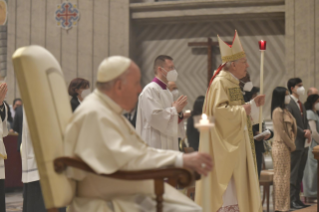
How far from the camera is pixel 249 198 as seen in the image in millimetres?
4602

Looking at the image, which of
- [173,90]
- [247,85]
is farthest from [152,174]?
[173,90]

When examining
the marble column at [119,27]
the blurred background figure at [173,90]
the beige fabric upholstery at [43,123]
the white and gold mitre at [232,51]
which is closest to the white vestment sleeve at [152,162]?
the beige fabric upholstery at [43,123]

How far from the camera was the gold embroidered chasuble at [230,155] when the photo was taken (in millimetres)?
4523

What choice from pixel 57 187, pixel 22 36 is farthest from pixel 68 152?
pixel 22 36

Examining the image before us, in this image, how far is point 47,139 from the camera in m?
2.58

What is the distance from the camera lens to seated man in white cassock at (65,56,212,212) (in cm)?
251

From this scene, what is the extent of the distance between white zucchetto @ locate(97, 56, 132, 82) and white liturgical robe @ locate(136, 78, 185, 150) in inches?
83.5

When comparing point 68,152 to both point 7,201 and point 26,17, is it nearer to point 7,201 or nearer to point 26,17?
point 7,201

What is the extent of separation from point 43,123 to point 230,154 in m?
2.38

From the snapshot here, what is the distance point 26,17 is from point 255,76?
5.32 metres

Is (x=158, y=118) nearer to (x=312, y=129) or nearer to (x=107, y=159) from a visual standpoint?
(x=107, y=159)

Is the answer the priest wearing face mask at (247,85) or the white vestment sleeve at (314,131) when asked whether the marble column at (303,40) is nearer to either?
the white vestment sleeve at (314,131)

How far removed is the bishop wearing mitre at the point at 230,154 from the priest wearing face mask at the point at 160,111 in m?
0.39

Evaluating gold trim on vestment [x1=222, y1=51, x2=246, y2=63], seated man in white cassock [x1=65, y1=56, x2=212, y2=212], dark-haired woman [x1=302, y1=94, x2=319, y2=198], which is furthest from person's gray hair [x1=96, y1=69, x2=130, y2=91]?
dark-haired woman [x1=302, y1=94, x2=319, y2=198]
